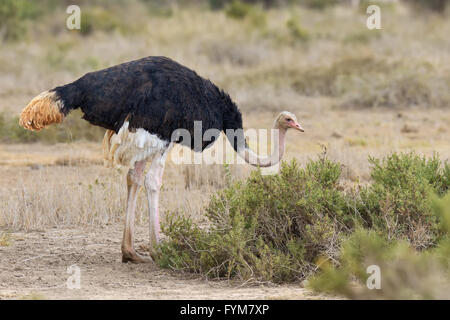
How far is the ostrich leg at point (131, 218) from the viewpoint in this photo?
22.9ft

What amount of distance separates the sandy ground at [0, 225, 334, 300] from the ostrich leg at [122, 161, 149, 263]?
73 millimetres

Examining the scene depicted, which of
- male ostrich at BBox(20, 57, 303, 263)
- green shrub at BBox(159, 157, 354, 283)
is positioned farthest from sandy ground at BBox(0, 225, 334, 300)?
male ostrich at BBox(20, 57, 303, 263)

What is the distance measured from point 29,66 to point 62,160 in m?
7.48

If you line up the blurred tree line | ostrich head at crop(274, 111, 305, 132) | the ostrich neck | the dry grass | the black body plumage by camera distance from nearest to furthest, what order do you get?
the black body plumage < the ostrich neck < ostrich head at crop(274, 111, 305, 132) < the dry grass < the blurred tree line

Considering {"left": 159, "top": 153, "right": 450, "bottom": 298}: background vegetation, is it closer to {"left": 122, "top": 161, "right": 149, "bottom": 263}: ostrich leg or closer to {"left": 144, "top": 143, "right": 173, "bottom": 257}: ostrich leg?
{"left": 144, "top": 143, "right": 173, "bottom": 257}: ostrich leg

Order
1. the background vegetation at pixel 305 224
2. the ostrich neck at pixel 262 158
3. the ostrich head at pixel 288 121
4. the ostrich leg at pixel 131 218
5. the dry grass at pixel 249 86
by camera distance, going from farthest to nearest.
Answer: the dry grass at pixel 249 86, the ostrich head at pixel 288 121, the ostrich neck at pixel 262 158, the ostrich leg at pixel 131 218, the background vegetation at pixel 305 224

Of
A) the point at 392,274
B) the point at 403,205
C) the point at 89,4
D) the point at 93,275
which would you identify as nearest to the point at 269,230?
the point at 403,205

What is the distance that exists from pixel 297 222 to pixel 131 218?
1.40 meters

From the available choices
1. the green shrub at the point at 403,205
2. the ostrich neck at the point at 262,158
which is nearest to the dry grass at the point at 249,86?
the ostrich neck at the point at 262,158

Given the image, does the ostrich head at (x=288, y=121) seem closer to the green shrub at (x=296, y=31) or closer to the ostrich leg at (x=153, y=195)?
the ostrich leg at (x=153, y=195)

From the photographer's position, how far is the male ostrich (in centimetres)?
668

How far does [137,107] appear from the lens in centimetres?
667

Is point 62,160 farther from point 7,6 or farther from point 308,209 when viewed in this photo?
point 7,6
